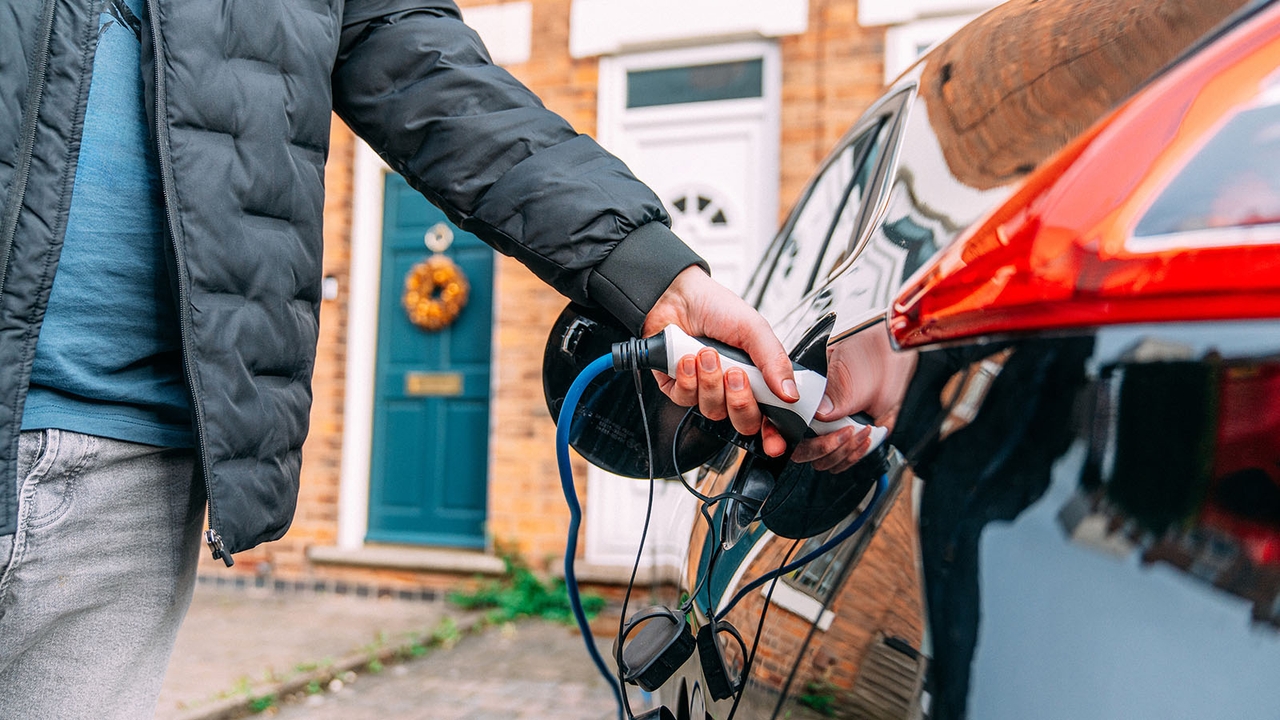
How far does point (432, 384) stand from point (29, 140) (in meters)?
4.93

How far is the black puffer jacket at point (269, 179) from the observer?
39.0 inches

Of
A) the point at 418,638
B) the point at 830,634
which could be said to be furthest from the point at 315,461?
the point at 830,634

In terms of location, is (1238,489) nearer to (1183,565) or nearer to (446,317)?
(1183,565)

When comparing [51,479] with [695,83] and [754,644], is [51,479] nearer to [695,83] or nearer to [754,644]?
[754,644]

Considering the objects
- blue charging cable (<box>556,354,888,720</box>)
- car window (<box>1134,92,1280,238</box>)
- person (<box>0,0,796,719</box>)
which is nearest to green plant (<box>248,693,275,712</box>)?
blue charging cable (<box>556,354,888,720</box>)

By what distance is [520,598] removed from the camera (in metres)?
5.26

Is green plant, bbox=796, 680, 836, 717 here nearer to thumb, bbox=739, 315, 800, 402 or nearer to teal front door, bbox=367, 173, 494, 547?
thumb, bbox=739, 315, 800, 402

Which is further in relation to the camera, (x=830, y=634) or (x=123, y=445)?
(x=123, y=445)

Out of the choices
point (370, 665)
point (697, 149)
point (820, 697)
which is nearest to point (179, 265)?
point (820, 697)

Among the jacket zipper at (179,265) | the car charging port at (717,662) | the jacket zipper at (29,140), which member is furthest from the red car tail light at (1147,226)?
the jacket zipper at (29,140)

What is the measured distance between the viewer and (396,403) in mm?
5945

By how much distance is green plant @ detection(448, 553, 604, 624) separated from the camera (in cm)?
518

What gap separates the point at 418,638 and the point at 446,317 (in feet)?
6.51

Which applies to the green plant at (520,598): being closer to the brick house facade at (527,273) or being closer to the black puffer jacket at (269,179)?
the brick house facade at (527,273)
